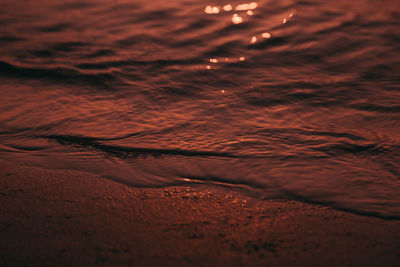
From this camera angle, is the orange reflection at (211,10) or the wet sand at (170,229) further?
the orange reflection at (211,10)

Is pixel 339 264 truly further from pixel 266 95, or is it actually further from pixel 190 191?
pixel 266 95

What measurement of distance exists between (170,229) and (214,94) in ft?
5.86

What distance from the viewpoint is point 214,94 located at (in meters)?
3.26

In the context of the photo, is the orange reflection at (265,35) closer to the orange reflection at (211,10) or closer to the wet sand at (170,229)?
the orange reflection at (211,10)

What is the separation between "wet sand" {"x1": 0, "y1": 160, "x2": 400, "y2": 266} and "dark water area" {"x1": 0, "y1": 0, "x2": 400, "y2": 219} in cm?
14

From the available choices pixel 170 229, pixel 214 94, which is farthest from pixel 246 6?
pixel 170 229

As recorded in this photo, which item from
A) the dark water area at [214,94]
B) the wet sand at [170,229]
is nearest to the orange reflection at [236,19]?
the dark water area at [214,94]

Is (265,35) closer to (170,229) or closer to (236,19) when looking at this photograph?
(236,19)

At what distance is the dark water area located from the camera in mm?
2143

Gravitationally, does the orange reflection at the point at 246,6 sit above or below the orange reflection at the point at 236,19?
above

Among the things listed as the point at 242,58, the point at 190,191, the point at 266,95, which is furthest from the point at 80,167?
the point at 242,58

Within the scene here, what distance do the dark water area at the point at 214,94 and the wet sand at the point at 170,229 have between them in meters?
0.14

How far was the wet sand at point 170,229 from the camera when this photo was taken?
1.47 m

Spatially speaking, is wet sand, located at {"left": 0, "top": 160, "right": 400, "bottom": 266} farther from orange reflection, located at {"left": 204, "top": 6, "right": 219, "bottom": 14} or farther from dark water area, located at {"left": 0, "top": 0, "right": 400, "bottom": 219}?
orange reflection, located at {"left": 204, "top": 6, "right": 219, "bottom": 14}
